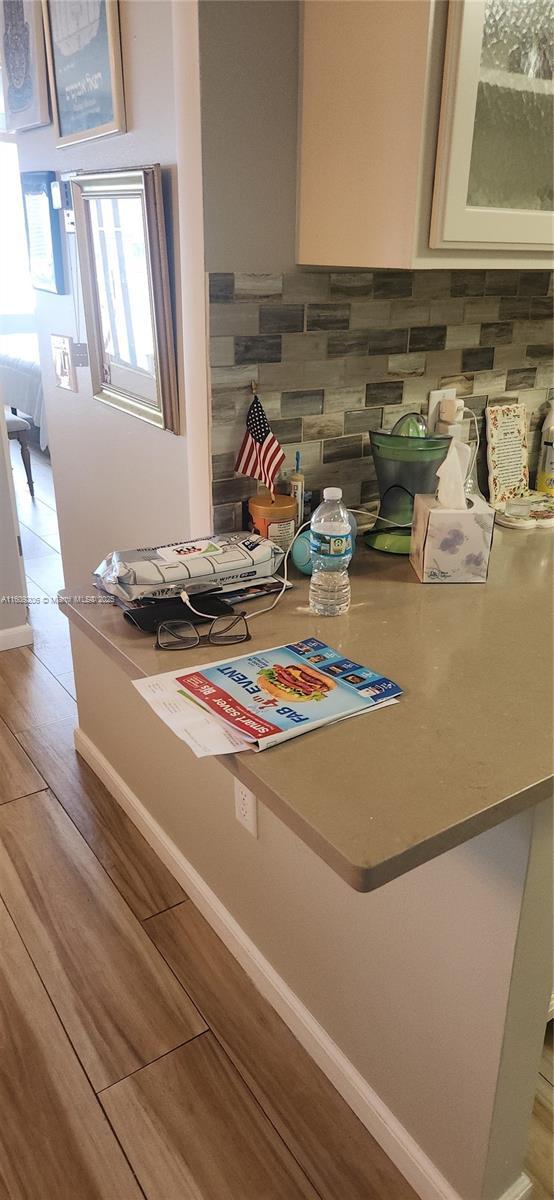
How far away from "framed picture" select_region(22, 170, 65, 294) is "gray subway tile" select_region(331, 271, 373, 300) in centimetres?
102

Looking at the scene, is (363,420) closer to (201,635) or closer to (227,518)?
(227,518)

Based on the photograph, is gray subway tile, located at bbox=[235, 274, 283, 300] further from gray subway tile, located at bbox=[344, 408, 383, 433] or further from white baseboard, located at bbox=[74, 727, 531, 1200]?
white baseboard, located at bbox=[74, 727, 531, 1200]

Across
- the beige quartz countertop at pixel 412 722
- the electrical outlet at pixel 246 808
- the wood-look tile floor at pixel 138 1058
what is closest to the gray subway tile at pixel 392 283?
the beige quartz countertop at pixel 412 722

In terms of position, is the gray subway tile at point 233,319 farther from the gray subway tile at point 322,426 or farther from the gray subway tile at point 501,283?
the gray subway tile at point 501,283

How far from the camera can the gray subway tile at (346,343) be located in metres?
1.54

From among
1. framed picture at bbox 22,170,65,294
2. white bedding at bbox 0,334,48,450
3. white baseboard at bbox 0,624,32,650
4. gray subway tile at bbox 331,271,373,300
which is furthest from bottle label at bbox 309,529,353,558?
white bedding at bbox 0,334,48,450

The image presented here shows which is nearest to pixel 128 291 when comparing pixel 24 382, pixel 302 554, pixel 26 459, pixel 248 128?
pixel 248 128

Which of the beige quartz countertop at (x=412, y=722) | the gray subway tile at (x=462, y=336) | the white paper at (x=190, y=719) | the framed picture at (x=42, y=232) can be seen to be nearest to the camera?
the beige quartz countertop at (x=412, y=722)

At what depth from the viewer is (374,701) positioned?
105 centimetres

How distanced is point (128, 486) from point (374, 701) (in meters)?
1.17

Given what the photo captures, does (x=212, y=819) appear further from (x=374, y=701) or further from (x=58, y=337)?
(x=58, y=337)

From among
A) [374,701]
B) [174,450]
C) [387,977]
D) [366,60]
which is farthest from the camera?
[174,450]

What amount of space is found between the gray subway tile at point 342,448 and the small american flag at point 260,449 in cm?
16

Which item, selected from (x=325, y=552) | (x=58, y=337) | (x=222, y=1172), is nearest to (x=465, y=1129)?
(x=222, y=1172)
